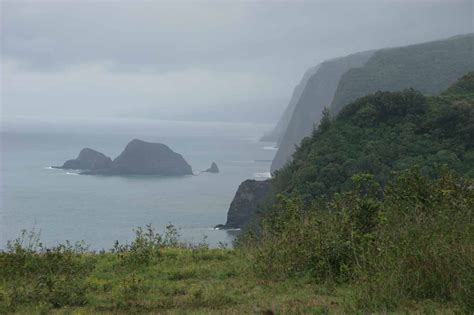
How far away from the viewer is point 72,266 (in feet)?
29.2

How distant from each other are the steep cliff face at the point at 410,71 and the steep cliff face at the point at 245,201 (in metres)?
34.9

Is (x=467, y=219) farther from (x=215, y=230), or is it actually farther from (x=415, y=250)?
(x=215, y=230)

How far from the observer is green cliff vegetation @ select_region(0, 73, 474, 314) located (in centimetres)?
611

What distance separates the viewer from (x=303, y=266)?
26.9ft

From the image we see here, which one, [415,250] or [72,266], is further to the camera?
[72,266]

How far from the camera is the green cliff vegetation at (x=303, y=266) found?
6109 mm

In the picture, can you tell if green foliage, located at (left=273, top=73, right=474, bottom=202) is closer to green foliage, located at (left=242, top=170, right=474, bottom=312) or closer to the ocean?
the ocean

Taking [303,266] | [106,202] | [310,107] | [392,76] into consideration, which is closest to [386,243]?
[303,266]

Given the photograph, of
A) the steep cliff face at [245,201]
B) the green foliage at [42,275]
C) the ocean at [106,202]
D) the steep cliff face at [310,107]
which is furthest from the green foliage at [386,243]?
the steep cliff face at [310,107]

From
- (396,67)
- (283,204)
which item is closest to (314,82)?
(396,67)

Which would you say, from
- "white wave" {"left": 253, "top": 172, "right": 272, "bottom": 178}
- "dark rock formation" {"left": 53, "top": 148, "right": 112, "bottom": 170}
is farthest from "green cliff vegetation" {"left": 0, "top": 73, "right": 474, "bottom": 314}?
"dark rock formation" {"left": 53, "top": 148, "right": 112, "bottom": 170}

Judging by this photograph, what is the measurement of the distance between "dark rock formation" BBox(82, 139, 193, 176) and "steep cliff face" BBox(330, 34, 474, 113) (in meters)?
57.2

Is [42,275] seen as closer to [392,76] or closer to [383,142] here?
[383,142]

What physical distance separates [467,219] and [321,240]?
7.32ft
